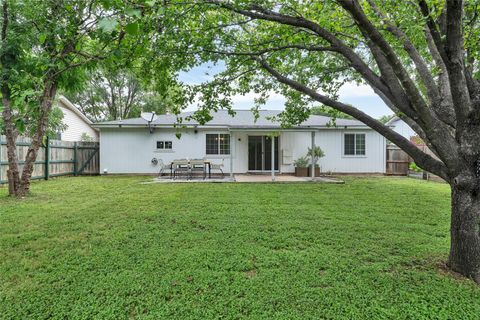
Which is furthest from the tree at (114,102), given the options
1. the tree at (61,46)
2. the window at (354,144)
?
the tree at (61,46)

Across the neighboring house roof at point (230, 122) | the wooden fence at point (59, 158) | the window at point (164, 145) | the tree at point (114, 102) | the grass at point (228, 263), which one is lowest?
the grass at point (228, 263)

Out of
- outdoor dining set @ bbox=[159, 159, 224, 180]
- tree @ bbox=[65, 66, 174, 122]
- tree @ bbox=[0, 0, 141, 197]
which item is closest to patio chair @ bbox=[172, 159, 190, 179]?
outdoor dining set @ bbox=[159, 159, 224, 180]

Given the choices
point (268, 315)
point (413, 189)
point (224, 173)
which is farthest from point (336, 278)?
point (224, 173)

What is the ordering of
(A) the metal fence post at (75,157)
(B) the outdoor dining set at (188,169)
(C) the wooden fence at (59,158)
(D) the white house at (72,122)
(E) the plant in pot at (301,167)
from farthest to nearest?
(D) the white house at (72,122)
(A) the metal fence post at (75,157)
(E) the plant in pot at (301,167)
(B) the outdoor dining set at (188,169)
(C) the wooden fence at (59,158)

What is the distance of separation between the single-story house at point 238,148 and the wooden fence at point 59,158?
0.90 m

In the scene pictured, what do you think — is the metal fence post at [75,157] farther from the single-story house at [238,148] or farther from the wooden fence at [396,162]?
the wooden fence at [396,162]

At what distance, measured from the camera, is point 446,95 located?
370cm

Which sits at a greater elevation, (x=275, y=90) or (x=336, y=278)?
(x=275, y=90)

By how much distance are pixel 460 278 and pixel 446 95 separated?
232cm

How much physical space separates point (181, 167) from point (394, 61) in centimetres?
1138

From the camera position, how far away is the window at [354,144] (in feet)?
46.9

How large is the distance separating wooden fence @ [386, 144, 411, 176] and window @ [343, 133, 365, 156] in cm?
165

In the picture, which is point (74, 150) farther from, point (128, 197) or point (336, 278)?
point (336, 278)

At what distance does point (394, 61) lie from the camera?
2.79 meters
